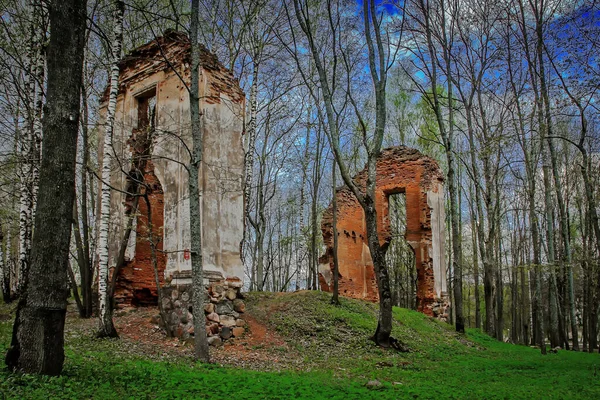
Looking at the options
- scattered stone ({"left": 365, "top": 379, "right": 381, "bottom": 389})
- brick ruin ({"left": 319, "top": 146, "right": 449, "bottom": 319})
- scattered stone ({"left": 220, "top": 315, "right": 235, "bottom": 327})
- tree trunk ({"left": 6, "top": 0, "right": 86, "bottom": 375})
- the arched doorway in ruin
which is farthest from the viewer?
brick ruin ({"left": 319, "top": 146, "right": 449, "bottom": 319})

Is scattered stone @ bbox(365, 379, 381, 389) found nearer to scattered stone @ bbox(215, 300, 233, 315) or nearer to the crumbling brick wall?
scattered stone @ bbox(215, 300, 233, 315)

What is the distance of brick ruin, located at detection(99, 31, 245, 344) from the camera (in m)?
10.2

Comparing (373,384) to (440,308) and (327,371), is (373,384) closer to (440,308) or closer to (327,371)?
(327,371)

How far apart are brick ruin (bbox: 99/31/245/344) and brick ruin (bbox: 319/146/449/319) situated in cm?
981

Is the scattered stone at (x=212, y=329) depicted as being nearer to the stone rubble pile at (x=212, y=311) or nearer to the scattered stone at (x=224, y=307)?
the stone rubble pile at (x=212, y=311)

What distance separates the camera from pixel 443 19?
49.3ft

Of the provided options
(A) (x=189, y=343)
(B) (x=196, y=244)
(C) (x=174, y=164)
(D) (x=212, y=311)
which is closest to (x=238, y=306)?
(D) (x=212, y=311)

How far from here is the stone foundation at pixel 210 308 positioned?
9.76 meters

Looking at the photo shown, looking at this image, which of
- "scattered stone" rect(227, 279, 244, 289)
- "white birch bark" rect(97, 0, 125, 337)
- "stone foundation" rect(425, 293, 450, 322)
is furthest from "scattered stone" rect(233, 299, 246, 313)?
"stone foundation" rect(425, 293, 450, 322)

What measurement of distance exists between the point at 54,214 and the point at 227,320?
616cm

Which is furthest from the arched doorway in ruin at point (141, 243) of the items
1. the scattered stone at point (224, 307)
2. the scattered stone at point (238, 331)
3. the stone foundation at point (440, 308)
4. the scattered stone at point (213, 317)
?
the stone foundation at point (440, 308)

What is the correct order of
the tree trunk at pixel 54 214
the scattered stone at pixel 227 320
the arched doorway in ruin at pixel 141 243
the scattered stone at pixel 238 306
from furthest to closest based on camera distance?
1. the arched doorway in ruin at pixel 141 243
2. the scattered stone at pixel 238 306
3. the scattered stone at pixel 227 320
4. the tree trunk at pixel 54 214

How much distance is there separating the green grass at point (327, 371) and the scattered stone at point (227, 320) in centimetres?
122

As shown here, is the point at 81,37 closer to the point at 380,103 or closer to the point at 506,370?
the point at 380,103
